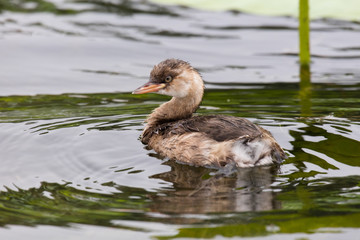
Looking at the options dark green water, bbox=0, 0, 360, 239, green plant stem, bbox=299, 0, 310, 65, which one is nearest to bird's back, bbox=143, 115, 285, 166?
dark green water, bbox=0, 0, 360, 239

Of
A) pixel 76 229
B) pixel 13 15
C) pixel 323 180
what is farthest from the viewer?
pixel 13 15

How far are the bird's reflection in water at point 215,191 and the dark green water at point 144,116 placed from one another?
1cm

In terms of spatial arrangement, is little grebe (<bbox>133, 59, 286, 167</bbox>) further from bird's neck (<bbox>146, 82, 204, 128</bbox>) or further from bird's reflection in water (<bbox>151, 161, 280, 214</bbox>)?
bird's reflection in water (<bbox>151, 161, 280, 214</bbox>)

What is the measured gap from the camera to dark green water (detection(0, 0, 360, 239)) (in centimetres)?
481

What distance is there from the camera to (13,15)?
12625 millimetres

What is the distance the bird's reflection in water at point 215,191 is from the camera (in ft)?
16.4

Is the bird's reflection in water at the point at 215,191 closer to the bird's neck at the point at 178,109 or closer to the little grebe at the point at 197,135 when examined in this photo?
the little grebe at the point at 197,135

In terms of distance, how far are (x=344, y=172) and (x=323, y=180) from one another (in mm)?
299

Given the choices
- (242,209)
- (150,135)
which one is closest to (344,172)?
(242,209)

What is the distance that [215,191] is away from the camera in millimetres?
5453

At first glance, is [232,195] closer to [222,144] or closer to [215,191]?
[215,191]

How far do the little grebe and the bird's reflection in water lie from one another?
0.35 ft

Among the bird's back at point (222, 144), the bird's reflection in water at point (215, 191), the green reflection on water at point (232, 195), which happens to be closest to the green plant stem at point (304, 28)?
the green reflection on water at point (232, 195)

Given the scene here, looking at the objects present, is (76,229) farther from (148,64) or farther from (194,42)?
(194,42)
